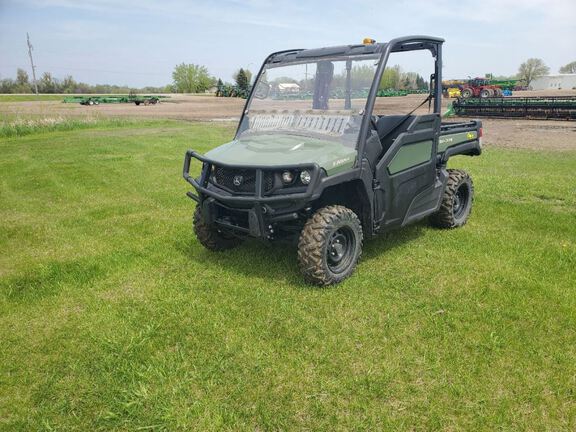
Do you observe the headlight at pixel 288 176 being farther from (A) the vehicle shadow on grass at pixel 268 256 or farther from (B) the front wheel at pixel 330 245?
(A) the vehicle shadow on grass at pixel 268 256

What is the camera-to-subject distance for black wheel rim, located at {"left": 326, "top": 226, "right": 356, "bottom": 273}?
15.1 ft

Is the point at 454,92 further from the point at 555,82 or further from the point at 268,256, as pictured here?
the point at 555,82

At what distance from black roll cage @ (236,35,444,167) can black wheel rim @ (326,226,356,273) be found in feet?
2.28

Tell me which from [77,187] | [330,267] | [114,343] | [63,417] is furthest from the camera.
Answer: [77,187]

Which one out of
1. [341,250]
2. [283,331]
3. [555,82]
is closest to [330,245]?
[341,250]

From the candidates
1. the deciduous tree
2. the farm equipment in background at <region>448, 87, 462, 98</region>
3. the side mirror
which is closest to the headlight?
the side mirror

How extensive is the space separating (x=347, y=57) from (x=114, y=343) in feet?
11.6

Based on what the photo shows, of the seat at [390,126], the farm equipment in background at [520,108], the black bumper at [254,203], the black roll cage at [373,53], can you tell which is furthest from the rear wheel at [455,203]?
the farm equipment in background at [520,108]

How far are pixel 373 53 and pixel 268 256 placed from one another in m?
2.43

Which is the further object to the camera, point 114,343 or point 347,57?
point 347,57

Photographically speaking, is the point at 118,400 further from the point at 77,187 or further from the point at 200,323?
the point at 77,187

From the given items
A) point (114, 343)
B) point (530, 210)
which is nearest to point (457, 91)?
point (530, 210)

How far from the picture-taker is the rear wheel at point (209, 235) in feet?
17.5

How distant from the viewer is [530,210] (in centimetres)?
700
